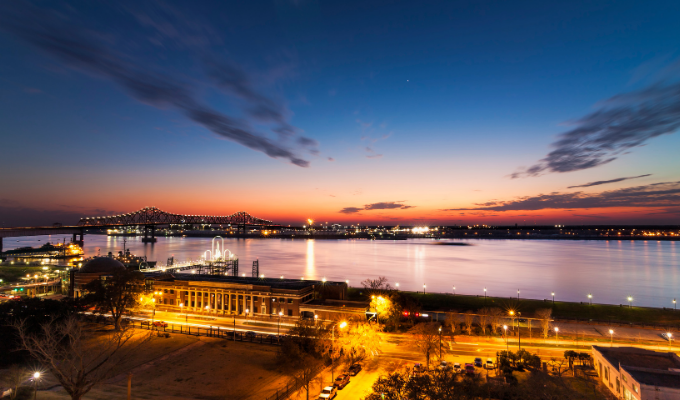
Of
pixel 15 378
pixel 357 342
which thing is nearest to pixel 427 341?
pixel 357 342

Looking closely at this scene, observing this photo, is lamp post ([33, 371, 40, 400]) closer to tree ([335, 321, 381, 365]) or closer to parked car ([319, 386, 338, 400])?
parked car ([319, 386, 338, 400])

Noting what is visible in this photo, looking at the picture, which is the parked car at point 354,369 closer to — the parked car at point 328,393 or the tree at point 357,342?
the tree at point 357,342

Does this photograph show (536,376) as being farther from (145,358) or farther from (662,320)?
(662,320)

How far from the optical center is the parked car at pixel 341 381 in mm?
17094

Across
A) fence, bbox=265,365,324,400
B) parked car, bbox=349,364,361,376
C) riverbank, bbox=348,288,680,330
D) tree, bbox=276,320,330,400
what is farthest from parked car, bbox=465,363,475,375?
riverbank, bbox=348,288,680,330

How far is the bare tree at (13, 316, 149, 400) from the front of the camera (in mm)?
12898

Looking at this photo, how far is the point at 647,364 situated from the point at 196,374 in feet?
77.1

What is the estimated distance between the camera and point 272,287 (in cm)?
3231

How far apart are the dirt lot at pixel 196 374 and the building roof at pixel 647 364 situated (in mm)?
16660

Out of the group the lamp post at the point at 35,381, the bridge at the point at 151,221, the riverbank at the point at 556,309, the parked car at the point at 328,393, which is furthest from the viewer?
the bridge at the point at 151,221

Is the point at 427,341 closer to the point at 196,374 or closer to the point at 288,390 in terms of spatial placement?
the point at 288,390

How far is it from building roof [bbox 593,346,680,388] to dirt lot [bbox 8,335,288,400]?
16.7m

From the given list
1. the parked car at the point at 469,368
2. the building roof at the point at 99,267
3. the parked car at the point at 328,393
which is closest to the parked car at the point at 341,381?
the parked car at the point at 328,393

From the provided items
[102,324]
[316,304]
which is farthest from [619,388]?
[102,324]
